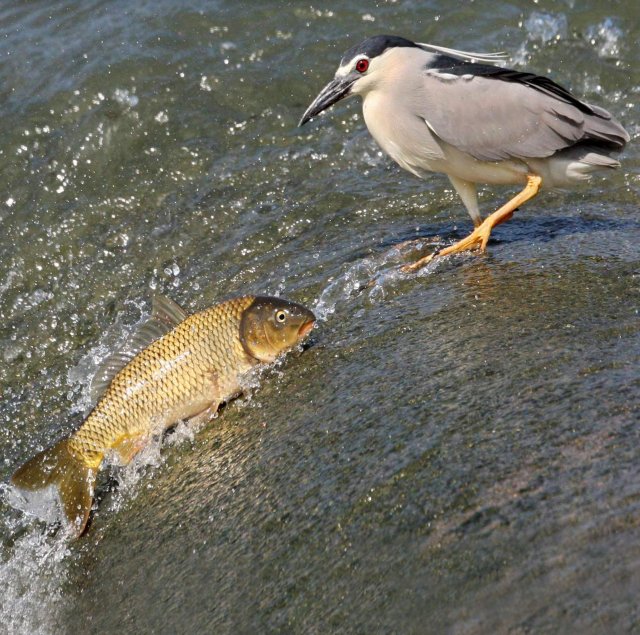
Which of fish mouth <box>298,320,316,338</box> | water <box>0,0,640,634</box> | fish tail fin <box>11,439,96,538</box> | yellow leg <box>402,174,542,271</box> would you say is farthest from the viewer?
yellow leg <box>402,174,542,271</box>

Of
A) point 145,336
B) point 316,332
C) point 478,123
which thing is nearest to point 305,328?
point 316,332

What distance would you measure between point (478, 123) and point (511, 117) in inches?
7.3

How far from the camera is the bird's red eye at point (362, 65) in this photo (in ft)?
17.8

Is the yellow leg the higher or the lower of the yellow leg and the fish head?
the lower

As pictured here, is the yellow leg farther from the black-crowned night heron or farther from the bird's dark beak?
the bird's dark beak

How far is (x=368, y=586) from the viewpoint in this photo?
251 cm

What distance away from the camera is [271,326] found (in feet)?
12.9

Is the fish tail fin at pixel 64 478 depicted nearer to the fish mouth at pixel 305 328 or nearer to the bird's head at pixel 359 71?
the fish mouth at pixel 305 328

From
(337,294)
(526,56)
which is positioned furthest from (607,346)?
(526,56)

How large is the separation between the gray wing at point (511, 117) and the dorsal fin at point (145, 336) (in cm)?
189

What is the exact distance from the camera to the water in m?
2.54

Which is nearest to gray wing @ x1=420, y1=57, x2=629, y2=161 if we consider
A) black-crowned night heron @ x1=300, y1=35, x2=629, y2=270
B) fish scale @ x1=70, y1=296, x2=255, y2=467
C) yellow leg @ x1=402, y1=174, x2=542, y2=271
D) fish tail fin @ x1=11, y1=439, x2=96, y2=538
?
black-crowned night heron @ x1=300, y1=35, x2=629, y2=270

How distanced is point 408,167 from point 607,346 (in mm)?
2365

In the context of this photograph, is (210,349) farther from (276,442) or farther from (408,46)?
(408,46)
